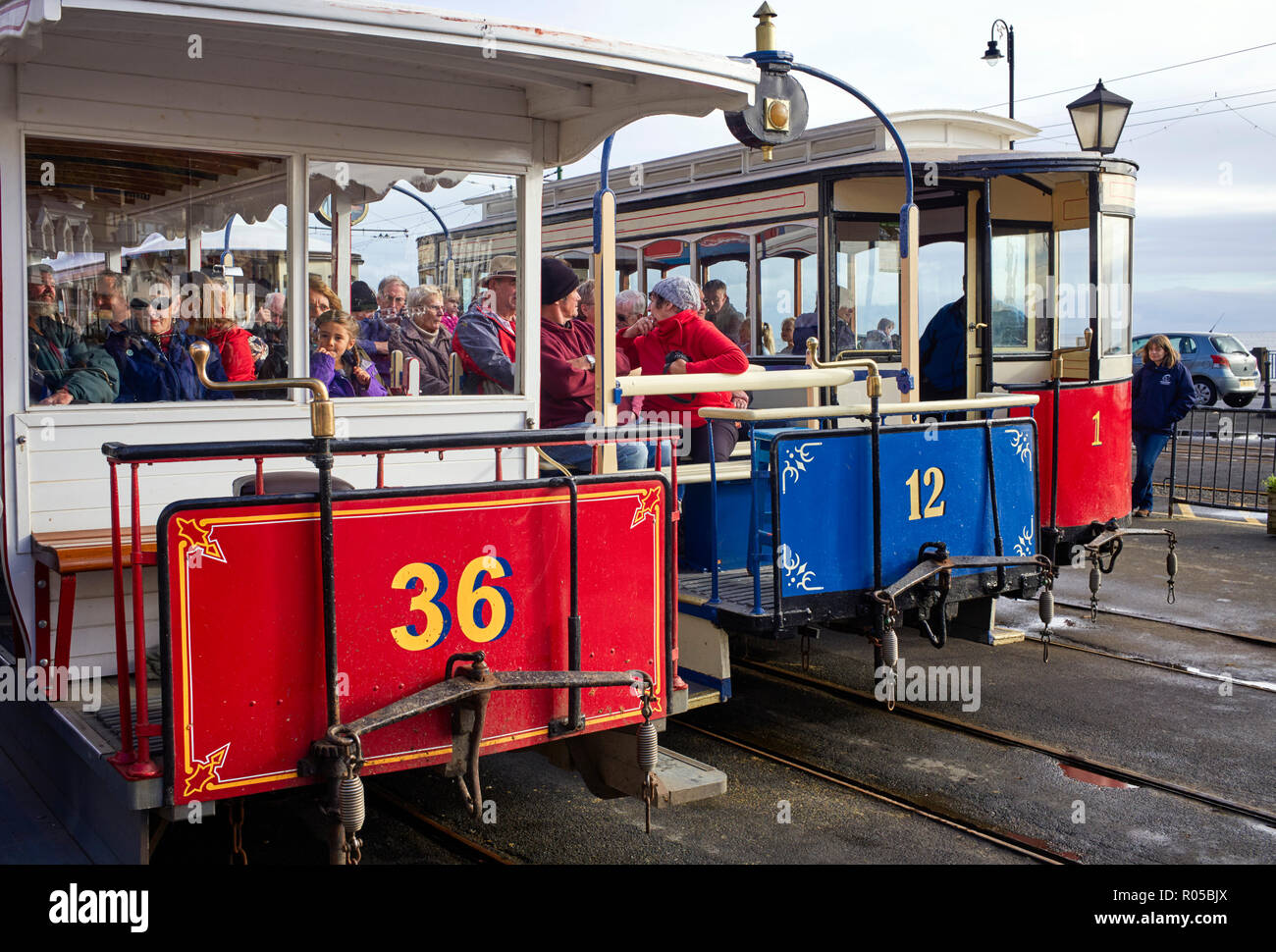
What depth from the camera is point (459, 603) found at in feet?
13.0

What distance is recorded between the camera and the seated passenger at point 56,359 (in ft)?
15.3

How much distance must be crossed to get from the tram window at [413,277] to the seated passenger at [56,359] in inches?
34.3

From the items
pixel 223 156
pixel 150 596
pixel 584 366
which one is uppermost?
pixel 223 156

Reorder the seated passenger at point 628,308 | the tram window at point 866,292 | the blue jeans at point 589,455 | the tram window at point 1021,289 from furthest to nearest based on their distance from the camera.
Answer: the tram window at point 1021,289 → the tram window at point 866,292 → the seated passenger at point 628,308 → the blue jeans at point 589,455

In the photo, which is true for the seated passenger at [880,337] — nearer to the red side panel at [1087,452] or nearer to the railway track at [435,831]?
the red side panel at [1087,452]

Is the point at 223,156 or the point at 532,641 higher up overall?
the point at 223,156

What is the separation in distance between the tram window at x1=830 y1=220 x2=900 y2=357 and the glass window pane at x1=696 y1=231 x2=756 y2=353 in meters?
1.01

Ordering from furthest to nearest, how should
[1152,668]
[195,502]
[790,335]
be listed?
[790,335] < [1152,668] < [195,502]

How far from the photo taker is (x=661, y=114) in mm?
5324

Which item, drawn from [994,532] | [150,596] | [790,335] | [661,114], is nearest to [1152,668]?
[994,532]

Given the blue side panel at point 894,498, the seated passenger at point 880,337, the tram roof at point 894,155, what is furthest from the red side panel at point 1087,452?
the blue side panel at point 894,498

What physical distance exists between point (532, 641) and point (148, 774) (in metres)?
1.27

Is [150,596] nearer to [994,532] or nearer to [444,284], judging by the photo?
[444,284]

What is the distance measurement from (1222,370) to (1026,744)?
23.9 meters
